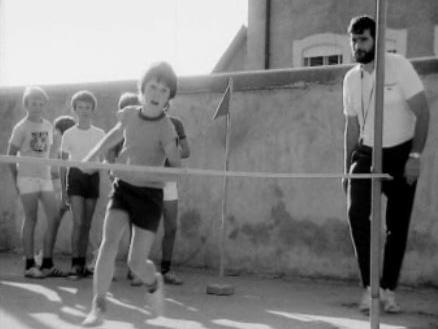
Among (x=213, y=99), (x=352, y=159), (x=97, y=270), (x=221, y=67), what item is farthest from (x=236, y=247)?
(x=221, y=67)

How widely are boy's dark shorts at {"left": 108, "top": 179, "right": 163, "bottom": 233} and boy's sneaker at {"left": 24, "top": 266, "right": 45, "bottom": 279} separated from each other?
2.69 meters

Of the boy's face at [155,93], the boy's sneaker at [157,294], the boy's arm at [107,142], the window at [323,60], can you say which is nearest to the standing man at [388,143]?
the boy's sneaker at [157,294]

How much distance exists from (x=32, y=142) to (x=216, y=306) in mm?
2410

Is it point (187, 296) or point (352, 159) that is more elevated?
point (352, 159)

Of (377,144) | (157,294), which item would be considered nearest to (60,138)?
(157,294)

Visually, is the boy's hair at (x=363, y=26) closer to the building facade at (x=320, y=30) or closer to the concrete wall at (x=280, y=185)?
the concrete wall at (x=280, y=185)

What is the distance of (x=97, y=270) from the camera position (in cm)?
414

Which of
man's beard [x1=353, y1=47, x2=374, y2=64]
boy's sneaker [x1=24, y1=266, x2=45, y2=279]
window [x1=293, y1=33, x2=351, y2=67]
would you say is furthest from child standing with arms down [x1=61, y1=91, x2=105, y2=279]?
window [x1=293, y1=33, x2=351, y2=67]

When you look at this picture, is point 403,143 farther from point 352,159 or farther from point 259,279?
point 259,279

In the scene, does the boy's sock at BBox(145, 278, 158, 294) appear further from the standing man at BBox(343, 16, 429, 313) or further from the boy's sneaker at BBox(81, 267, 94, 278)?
the boy's sneaker at BBox(81, 267, 94, 278)

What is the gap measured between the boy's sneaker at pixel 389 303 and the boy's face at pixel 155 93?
2.00m

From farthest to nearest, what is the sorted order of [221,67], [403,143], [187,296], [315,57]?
[221,67], [315,57], [187,296], [403,143]

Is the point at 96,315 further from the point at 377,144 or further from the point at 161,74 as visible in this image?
the point at 377,144

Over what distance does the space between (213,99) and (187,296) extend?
7.44 ft
